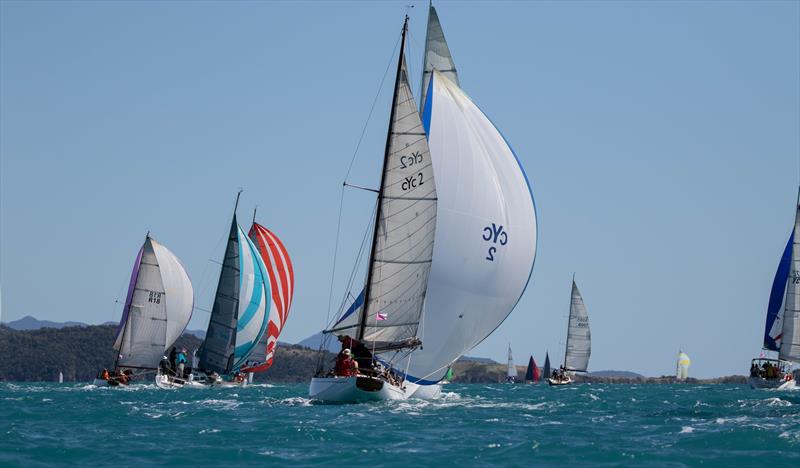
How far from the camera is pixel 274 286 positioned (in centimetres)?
7531

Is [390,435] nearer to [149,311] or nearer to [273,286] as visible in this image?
[149,311]

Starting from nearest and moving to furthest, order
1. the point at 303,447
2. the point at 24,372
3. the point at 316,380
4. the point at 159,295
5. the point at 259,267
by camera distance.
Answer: the point at 303,447 < the point at 316,380 < the point at 159,295 < the point at 259,267 < the point at 24,372

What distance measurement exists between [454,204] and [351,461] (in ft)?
61.5

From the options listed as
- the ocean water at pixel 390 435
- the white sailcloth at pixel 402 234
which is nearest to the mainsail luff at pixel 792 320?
the ocean water at pixel 390 435

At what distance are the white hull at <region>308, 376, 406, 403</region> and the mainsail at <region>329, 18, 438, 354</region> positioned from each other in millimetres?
1909

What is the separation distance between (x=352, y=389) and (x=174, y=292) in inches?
1302

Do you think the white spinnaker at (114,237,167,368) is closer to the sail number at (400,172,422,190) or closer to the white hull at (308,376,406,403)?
the white hull at (308,376,406,403)

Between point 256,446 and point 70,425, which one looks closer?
point 256,446

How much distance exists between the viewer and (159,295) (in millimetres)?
68188

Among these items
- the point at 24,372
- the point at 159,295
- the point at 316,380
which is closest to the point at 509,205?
the point at 316,380

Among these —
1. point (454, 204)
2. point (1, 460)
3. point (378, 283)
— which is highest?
point (454, 204)

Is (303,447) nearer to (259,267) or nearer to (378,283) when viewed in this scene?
(378,283)

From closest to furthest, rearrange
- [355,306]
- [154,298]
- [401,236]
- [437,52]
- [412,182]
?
1. [412,182]
2. [401,236]
3. [355,306]
4. [437,52]
5. [154,298]

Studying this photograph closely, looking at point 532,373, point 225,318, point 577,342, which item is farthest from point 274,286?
point 532,373
